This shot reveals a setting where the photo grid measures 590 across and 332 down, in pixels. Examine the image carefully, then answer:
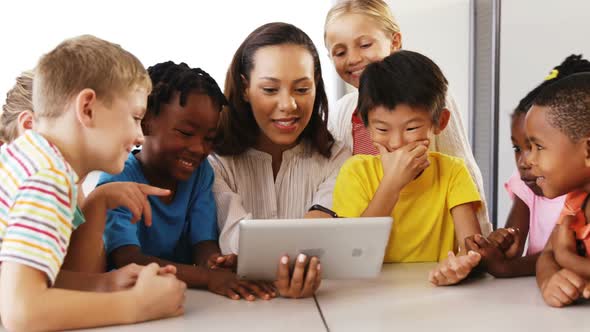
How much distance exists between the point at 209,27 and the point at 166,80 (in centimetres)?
177

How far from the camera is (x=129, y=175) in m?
1.57

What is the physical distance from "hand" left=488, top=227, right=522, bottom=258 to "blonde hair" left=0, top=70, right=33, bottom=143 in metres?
0.99

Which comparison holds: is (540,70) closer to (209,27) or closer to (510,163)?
(510,163)

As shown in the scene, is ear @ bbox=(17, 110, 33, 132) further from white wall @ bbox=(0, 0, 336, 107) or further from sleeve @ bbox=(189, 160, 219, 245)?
white wall @ bbox=(0, 0, 336, 107)

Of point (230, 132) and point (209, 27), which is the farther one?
point (209, 27)

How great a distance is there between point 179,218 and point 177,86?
1.02 ft

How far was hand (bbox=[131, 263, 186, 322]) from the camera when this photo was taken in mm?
1055

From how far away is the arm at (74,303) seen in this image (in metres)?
0.96

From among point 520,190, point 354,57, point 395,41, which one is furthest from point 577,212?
point 395,41

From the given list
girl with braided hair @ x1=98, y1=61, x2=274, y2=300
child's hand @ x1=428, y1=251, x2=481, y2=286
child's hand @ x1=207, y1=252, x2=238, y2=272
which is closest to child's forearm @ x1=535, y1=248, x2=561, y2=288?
child's hand @ x1=428, y1=251, x2=481, y2=286

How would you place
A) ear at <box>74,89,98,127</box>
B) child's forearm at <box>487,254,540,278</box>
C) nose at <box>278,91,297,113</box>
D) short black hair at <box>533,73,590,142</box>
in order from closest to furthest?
ear at <box>74,89,98,127</box> → short black hair at <box>533,73,590,142</box> → child's forearm at <box>487,254,540,278</box> → nose at <box>278,91,297,113</box>

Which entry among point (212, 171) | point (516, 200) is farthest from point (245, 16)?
point (516, 200)

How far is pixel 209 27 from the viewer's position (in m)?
3.34

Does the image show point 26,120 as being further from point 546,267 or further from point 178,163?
point 546,267
